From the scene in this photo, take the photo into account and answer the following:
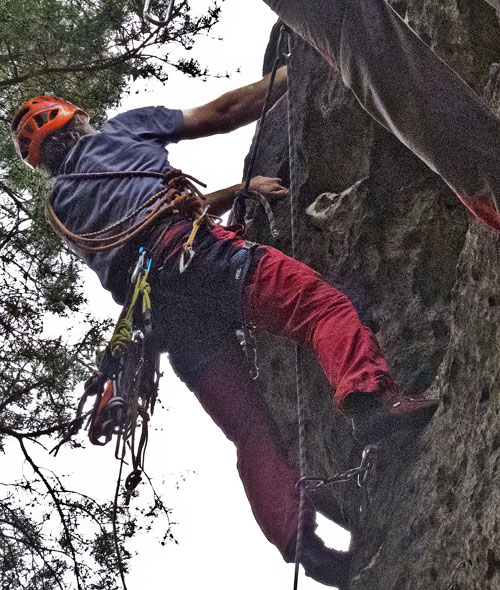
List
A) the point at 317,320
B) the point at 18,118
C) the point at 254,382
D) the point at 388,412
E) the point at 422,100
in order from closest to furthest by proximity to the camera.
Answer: the point at 422,100
the point at 388,412
the point at 317,320
the point at 254,382
the point at 18,118

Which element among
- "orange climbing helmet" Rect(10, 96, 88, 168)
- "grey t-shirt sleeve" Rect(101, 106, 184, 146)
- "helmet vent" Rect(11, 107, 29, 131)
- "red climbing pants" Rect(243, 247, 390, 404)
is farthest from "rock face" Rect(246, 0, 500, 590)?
"helmet vent" Rect(11, 107, 29, 131)

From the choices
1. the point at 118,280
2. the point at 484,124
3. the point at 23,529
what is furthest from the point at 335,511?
the point at 484,124

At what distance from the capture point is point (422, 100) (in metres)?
1.33

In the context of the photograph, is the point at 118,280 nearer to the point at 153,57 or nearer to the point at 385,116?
the point at 153,57

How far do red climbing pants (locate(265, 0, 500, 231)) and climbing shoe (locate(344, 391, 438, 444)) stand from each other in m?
0.51

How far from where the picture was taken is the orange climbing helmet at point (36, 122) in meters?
2.71

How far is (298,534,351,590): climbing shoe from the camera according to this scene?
202 centimetres

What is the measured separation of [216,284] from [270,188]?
42 cm

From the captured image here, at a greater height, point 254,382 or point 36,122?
point 36,122

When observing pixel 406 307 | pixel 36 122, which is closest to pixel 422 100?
pixel 406 307

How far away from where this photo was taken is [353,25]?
1398 mm

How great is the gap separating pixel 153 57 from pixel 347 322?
1.46 m

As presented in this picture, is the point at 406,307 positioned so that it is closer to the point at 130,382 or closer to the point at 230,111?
the point at 130,382

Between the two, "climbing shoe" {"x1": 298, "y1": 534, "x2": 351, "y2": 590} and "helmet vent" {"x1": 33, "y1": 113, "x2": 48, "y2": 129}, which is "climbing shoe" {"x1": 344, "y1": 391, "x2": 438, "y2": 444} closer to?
"climbing shoe" {"x1": 298, "y1": 534, "x2": 351, "y2": 590}
